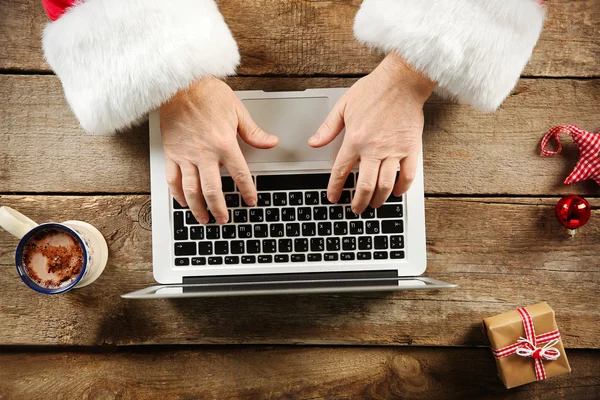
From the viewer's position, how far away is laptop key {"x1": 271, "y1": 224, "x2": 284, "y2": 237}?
725mm

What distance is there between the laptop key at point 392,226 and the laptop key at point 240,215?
235 mm

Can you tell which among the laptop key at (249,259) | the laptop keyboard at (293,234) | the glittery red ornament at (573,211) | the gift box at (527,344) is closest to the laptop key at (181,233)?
the laptop keyboard at (293,234)

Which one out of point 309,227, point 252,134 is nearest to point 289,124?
point 252,134

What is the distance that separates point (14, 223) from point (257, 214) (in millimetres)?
388

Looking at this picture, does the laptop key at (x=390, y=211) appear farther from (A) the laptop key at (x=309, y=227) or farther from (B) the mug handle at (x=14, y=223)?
(B) the mug handle at (x=14, y=223)

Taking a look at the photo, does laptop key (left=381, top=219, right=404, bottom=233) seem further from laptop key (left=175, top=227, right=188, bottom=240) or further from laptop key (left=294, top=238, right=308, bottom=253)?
laptop key (left=175, top=227, right=188, bottom=240)

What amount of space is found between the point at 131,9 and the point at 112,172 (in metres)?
0.32

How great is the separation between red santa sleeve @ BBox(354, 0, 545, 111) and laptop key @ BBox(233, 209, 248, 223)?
34 cm

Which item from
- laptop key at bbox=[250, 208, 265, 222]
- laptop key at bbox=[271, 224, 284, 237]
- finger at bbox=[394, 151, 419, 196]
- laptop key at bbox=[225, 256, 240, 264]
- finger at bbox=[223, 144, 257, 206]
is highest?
finger at bbox=[394, 151, 419, 196]

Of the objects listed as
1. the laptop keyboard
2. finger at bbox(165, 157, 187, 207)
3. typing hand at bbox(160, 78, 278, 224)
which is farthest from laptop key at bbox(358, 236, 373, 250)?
finger at bbox(165, 157, 187, 207)

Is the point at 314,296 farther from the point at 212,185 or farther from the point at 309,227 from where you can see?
the point at 212,185

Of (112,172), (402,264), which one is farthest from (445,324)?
(112,172)

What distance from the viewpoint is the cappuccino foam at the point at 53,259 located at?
70 cm

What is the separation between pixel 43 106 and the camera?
0.78m
